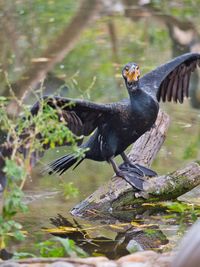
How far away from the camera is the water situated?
7.22 m

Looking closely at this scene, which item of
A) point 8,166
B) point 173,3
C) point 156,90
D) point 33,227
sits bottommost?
point 173,3

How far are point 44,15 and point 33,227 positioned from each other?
33.3ft

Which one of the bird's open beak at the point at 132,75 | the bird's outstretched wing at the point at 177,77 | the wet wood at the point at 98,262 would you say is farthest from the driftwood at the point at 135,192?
the wet wood at the point at 98,262

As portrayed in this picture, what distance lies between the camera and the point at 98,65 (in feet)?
43.8

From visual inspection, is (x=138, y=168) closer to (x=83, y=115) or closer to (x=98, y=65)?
(x=83, y=115)

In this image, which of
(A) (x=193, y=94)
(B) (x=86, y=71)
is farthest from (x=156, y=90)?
(B) (x=86, y=71)

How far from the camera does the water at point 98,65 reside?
23.7ft

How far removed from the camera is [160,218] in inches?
292

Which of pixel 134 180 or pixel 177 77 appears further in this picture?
pixel 177 77

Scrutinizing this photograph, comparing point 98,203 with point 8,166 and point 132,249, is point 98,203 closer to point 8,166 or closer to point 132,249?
point 132,249

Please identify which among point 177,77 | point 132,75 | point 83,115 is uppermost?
point 132,75

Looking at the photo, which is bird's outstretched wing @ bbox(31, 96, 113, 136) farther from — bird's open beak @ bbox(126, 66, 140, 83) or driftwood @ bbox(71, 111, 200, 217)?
driftwood @ bbox(71, 111, 200, 217)

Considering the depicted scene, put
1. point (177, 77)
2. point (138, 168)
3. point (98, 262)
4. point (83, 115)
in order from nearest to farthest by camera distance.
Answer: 1. point (98, 262)
2. point (83, 115)
3. point (138, 168)
4. point (177, 77)

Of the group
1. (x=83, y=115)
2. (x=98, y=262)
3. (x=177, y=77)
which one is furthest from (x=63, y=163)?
(x=98, y=262)
